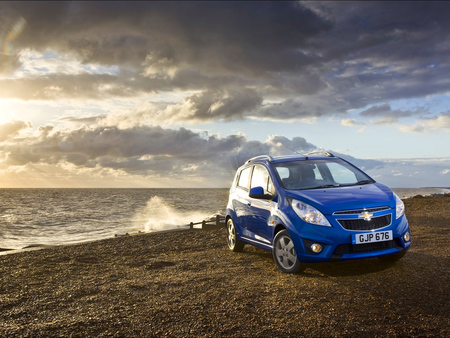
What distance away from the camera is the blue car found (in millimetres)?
5828

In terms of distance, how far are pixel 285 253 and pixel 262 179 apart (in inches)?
67.6

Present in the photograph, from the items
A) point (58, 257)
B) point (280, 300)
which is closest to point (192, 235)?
point (58, 257)

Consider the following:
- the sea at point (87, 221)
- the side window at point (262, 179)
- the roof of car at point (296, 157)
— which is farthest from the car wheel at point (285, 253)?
the sea at point (87, 221)

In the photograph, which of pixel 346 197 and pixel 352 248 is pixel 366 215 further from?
pixel 352 248

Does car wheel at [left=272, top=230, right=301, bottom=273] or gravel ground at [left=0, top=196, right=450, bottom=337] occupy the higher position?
car wheel at [left=272, top=230, right=301, bottom=273]

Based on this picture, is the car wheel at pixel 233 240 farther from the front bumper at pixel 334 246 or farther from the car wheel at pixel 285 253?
the front bumper at pixel 334 246

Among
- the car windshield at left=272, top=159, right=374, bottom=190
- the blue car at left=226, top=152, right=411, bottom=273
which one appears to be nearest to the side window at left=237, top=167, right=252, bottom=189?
the blue car at left=226, top=152, right=411, bottom=273

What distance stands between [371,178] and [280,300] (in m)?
3.39

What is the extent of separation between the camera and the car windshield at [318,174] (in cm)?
709

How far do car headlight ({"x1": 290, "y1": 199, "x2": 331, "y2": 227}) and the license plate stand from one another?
1.43 feet

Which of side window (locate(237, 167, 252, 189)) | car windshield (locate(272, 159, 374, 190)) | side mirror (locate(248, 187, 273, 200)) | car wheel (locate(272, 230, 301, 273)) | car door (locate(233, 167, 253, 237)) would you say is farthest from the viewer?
side window (locate(237, 167, 252, 189))

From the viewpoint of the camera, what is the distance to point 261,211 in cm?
716

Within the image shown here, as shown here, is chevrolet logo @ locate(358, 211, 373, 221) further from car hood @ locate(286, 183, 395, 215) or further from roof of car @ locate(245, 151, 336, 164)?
roof of car @ locate(245, 151, 336, 164)

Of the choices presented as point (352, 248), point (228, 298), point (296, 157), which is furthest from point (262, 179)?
point (228, 298)
